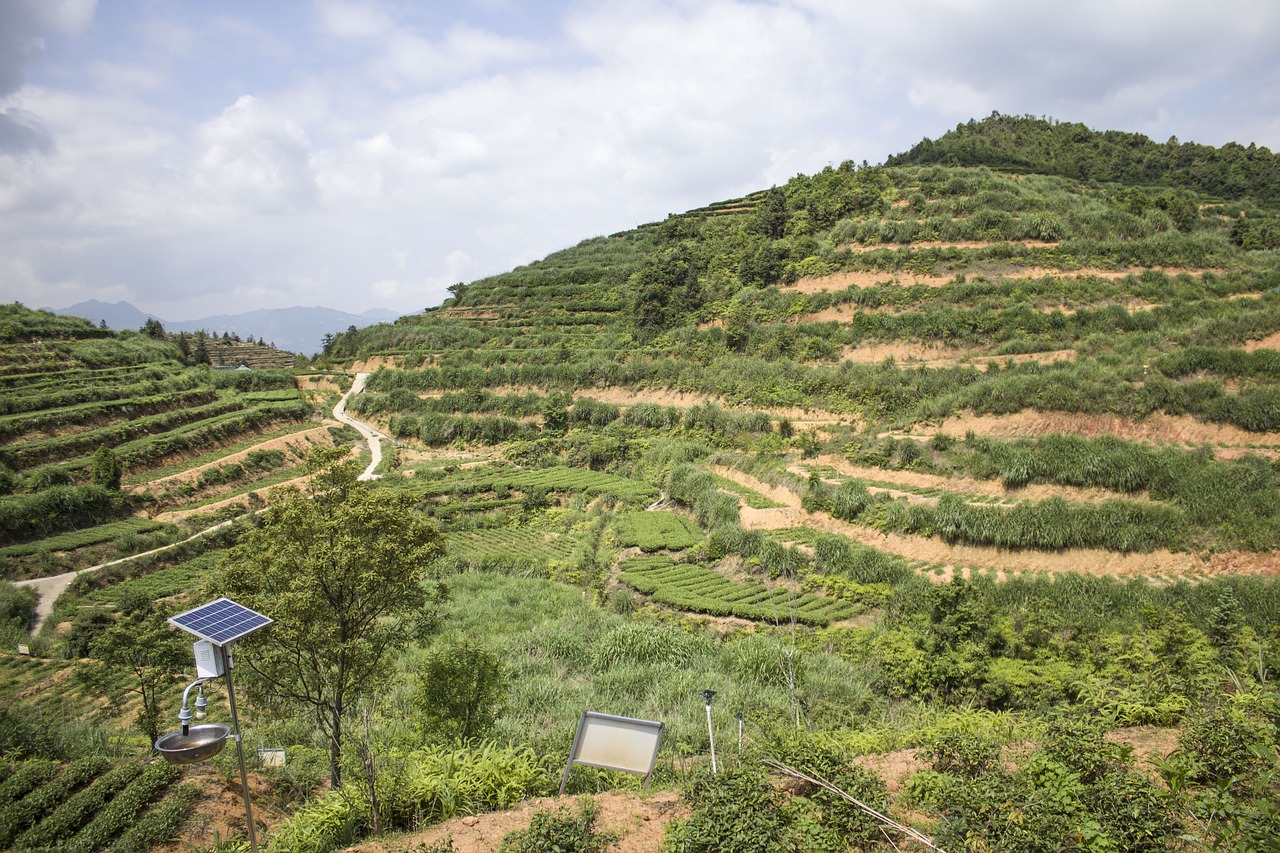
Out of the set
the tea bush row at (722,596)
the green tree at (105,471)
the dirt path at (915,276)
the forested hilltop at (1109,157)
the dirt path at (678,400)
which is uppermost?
the forested hilltop at (1109,157)

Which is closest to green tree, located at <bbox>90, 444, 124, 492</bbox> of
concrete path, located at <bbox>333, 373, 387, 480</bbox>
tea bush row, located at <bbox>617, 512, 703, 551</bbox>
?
concrete path, located at <bbox>333, 373, 387, 480</bbox>

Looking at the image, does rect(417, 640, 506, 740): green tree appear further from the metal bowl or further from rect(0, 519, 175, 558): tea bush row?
rect(0, 519, 175, 558): tea bush row

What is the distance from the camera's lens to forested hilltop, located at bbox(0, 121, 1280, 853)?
26.2 feet

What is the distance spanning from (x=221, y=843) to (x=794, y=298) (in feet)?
139

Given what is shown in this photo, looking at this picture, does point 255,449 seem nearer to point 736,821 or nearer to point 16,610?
point 16,610

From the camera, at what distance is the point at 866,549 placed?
21984 mm

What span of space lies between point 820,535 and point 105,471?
1432 inches

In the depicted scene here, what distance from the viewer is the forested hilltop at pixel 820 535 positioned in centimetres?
797

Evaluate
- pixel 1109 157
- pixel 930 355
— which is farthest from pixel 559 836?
pixel 1109 157

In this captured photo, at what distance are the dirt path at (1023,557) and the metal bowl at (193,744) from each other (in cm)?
2021

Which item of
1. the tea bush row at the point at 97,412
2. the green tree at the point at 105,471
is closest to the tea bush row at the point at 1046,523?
the green tree at the point at 105,471

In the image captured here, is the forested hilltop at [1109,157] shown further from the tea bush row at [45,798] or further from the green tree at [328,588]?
the tea bush row at [45,798]

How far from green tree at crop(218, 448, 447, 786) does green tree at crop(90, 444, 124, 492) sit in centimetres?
3091

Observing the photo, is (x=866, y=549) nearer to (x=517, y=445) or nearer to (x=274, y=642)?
(x=274, y=642)
